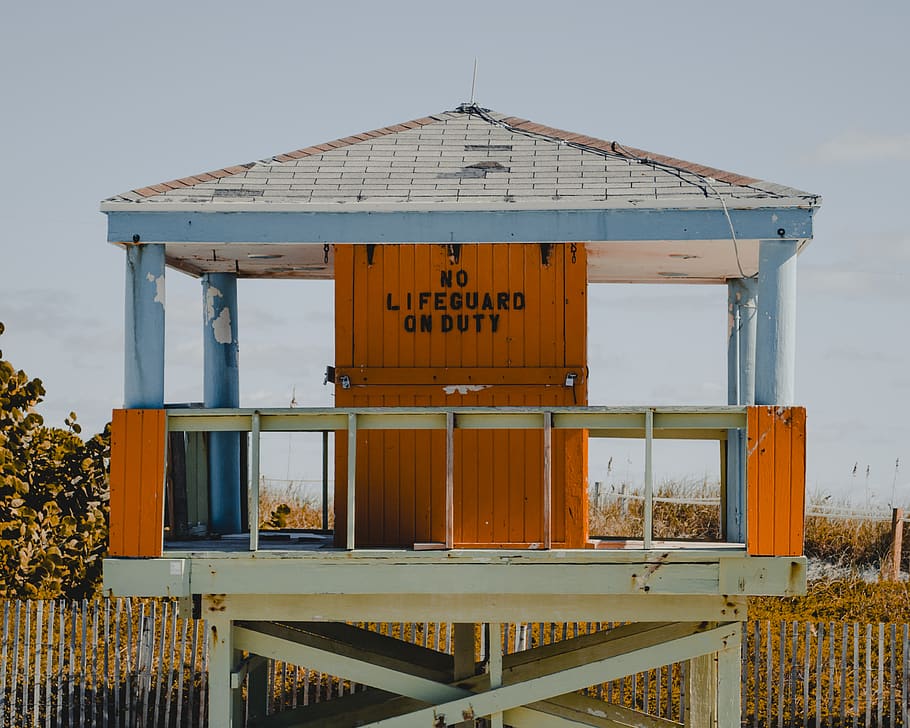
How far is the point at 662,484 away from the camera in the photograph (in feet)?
97.7

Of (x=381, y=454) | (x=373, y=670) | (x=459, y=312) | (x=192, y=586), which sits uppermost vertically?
(x=459, y=312)

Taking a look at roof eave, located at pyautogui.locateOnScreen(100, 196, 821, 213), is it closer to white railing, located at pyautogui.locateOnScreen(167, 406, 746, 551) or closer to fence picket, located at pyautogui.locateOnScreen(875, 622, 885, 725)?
white railing, located at pyautogui.locateOnScreen(167, 406, 746, 551)

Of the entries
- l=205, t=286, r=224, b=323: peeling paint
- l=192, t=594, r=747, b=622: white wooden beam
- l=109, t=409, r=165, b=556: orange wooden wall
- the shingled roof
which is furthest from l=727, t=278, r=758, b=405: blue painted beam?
l=109, t=409, r=165, b=556: orange wooden wall

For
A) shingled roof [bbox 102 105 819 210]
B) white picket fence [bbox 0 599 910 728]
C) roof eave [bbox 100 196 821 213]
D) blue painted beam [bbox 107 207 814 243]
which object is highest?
shingled roof [bbox 102 105 819 210]

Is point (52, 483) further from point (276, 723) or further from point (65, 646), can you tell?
point (276, 723)

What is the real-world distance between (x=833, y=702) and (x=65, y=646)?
35.8 feet

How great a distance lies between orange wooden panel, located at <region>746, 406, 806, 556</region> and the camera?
1060cm

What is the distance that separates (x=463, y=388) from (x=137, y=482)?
3078 mm

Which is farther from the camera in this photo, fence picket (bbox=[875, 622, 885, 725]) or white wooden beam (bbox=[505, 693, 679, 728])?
fence picket (bbox=[875, 622, 885, 725])

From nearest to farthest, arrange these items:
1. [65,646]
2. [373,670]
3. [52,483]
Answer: [373,670] < [65,646] < [52,483]

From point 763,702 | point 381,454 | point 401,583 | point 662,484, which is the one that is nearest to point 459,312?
point 381,454

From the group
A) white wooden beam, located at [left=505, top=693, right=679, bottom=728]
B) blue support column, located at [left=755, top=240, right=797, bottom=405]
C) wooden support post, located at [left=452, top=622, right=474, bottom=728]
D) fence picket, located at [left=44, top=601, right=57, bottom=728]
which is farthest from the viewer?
fence picket, located at [left=44, top=601, right=57, bottom=728]

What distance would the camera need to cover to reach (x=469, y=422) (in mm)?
10742

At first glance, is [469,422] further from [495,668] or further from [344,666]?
[344,666]
